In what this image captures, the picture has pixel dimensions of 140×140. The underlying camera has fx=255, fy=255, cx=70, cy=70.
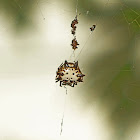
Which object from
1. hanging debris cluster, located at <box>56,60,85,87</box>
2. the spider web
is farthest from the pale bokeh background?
hanging debris cluster, located at <box>56,60,85,87</box>

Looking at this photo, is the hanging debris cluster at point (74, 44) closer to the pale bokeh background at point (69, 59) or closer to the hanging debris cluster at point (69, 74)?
the pale bokeh background at point (69, 59)

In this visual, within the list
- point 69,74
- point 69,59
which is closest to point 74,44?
point 69,59

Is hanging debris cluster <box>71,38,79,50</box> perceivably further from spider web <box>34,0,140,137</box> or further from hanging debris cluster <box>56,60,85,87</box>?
hanging debris cluster <box>56,60,85,87</box>

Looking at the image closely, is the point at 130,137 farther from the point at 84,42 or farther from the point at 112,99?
the point at 84,42

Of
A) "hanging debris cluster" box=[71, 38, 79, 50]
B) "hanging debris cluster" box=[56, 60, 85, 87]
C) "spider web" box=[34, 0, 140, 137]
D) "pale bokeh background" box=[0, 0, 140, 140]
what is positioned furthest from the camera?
"spider web" box=[34, 0, 140, 137]

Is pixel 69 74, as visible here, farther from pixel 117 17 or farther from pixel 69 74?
pixel 117 17

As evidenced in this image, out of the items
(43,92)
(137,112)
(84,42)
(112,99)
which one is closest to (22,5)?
(84,42)
